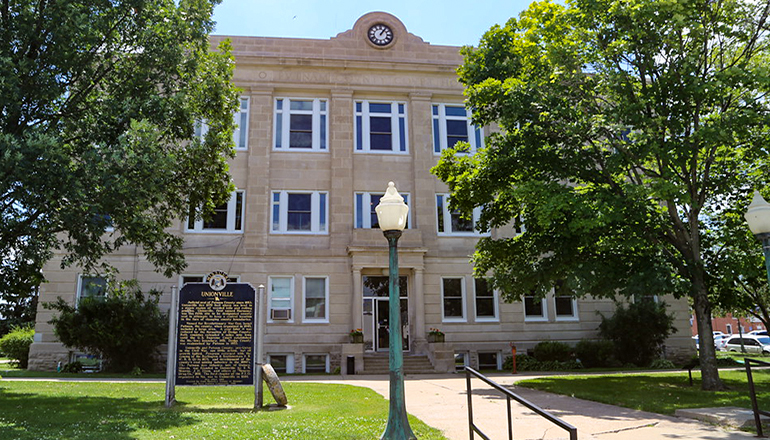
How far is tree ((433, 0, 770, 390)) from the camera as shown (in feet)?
44.1

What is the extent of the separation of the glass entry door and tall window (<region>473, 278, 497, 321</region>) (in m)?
3.23

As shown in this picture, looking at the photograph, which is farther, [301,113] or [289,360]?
[301,113]

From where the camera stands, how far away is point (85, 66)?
45.3 feet

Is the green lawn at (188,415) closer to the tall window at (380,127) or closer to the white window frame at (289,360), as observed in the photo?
the white window frame at (289,360)

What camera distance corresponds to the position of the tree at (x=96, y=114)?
10984 mm

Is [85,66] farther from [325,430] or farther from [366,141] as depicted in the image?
[366,141]

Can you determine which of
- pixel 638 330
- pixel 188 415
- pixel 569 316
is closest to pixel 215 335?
pixel 188 415

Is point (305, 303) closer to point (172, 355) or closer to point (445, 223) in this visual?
point (445, 223)

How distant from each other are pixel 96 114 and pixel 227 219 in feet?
39.7

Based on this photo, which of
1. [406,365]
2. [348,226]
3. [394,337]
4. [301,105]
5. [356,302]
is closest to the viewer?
[394,337]

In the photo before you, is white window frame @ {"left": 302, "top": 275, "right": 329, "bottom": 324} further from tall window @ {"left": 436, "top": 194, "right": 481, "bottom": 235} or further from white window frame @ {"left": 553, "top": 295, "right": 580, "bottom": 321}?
white window frame @ {"left": 553, "top": 295, "right": 580, "bottom": 321}

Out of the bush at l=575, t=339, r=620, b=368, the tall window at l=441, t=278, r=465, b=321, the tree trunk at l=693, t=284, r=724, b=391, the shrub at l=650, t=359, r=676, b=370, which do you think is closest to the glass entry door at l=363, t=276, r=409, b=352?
the tall window at l=441, t=278, r=465, b=321

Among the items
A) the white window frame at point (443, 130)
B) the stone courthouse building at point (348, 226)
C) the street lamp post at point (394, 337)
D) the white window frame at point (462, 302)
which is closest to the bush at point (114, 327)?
the stone courthouse building at point (348, 226)

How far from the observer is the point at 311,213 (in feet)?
85.0
